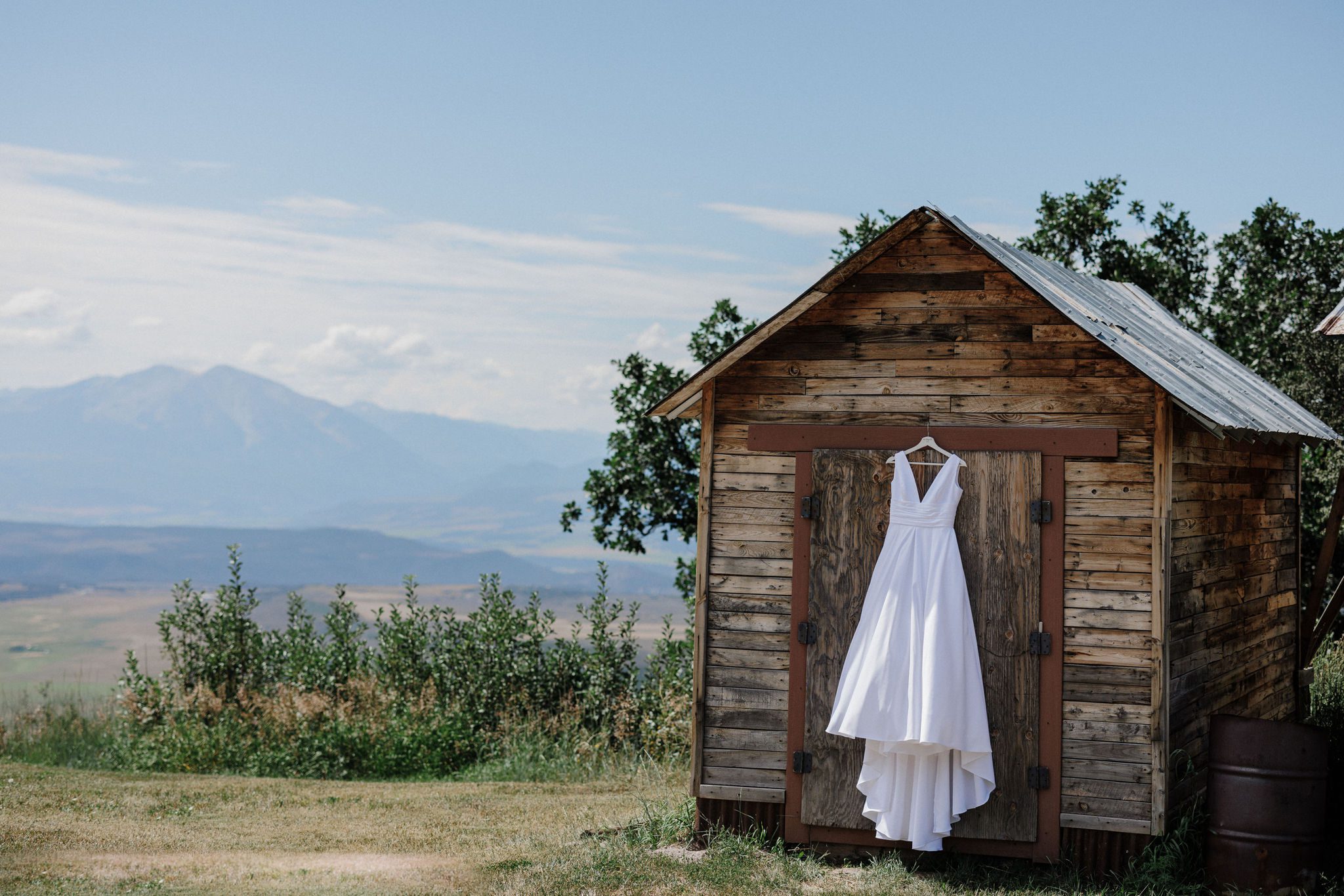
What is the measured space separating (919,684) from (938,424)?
5.33ft

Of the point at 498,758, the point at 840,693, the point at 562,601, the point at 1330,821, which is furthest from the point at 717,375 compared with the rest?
the point at 562,601

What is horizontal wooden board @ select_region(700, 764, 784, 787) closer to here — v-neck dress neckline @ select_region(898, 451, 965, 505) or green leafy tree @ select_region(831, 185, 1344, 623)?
v-neck dress neckline @ select_region(898, 451, 965, 505)

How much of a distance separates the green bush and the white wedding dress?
4.95 meters

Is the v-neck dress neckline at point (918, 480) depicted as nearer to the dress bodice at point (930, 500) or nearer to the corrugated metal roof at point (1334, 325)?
the dress bodice at point (930, 500)

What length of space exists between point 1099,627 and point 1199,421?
1.35 meters

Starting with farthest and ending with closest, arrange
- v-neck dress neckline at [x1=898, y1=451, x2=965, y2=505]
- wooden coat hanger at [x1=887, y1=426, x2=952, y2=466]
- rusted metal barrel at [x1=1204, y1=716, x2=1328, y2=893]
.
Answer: wooden coat hanger at [x1=887, y1=426, x2=952, y2=466]
v-neck dress neckline at [x1=898, y1=451, x2=965, y2=505]
rusted metal barrel at [x1=1204, y1=716, x2=1328, y2=893]

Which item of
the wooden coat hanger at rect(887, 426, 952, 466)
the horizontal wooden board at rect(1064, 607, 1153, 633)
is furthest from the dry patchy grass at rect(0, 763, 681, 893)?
the horizontal wooden board at rect(1064, 607, 1153, 633)

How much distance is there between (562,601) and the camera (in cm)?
9519

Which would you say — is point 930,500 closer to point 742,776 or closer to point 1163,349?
point 742,776

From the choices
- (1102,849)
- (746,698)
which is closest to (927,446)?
(746,698)

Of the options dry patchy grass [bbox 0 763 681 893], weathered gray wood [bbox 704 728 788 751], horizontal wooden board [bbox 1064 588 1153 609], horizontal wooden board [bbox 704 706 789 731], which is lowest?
dry patchy grass [bbox 0 763 681 893]

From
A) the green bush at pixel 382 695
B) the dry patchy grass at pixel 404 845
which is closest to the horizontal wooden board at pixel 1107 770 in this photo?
the dry patchy grass at pixel 404 845

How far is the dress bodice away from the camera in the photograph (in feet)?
23.3

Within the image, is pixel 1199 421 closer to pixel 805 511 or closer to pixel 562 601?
pixel 805 511
